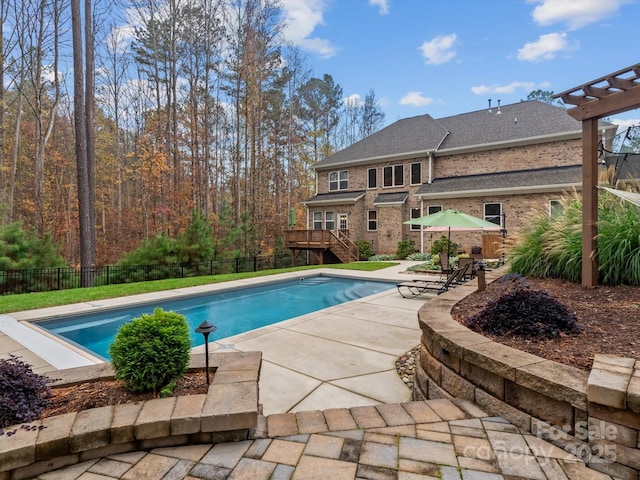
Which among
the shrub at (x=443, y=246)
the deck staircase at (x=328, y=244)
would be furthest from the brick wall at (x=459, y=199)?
the deck staircase at (x=328, y=244)

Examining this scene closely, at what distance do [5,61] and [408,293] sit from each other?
19.3 meters

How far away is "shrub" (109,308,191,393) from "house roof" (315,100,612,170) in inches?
706

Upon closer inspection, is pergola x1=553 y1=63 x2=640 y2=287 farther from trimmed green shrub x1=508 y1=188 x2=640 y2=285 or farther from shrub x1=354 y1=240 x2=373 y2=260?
shrub x1=354 y1=240 x2=373 y2=260

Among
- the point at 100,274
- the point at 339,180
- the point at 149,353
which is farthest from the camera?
the point at 339,180

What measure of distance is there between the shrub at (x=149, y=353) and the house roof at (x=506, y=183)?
14.9 meters

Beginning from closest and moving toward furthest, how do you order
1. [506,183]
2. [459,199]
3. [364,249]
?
[506,183]
[459,199]
[364,249]

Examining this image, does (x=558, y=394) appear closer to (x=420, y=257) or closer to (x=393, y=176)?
(x=420, y=257)

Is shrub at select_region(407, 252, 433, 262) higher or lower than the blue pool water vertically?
higher

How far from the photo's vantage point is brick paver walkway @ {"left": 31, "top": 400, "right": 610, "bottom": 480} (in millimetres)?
1697

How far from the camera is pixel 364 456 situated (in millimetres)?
1831

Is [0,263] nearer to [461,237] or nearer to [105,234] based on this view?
[105,234]

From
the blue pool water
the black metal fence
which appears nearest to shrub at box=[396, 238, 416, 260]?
the blue pool water

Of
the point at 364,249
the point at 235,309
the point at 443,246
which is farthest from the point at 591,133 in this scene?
the point at 364,249

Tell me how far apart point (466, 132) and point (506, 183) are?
4.64 m
